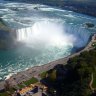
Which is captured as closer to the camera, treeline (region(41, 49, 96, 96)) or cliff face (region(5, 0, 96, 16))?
treeline (region(41, 49, 96, 96))

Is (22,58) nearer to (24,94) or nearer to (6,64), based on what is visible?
(6,64)

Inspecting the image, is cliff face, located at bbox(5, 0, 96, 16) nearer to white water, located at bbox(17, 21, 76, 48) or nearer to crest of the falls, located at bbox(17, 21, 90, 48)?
crest of the falls, located at bbox(17, 21, 90, 48)

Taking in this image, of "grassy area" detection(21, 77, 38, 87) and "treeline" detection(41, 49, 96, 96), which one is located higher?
"treeline" detection(41, 49, 96, 96)

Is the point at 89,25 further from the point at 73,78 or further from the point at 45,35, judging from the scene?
the point at 73,78

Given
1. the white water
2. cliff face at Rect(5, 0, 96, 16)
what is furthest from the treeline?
cliff face at Rect(5, 0, 96, 16)

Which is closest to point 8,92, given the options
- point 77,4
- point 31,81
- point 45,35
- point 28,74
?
point 31,81

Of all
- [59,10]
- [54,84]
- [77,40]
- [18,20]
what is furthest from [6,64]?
[59,10]

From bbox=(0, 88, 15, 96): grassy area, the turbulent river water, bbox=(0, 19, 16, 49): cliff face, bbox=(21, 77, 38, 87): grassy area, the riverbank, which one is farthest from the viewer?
bbox=(0, 19, 16, 49): cliff face

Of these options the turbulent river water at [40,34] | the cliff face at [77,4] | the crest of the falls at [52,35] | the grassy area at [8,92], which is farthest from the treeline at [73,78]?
the cliff face at [77,4]
